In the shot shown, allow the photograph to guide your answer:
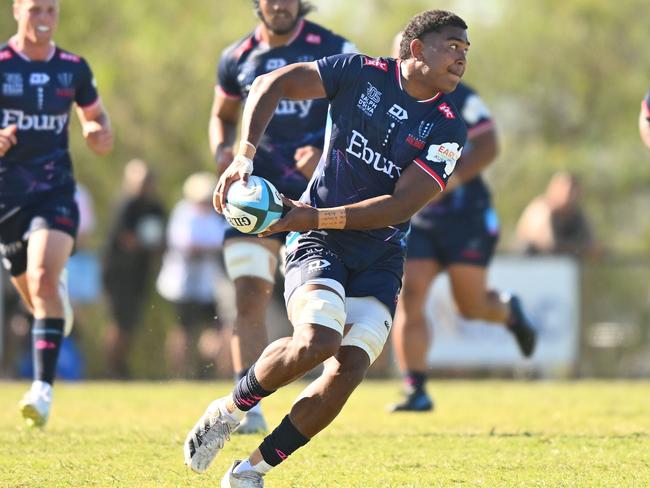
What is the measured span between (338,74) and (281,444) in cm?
192

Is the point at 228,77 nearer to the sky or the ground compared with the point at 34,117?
nearer to the sky

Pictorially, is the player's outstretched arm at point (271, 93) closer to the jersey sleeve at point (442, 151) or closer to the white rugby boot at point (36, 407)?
the jersey sleeve at point (442, 151)

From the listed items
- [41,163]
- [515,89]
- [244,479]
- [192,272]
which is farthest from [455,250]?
[515,89]

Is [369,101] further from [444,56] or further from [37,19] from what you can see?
[37,19]

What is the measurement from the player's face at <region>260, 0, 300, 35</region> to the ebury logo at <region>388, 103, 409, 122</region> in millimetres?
2122

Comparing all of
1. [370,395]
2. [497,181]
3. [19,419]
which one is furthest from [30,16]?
[497,181]

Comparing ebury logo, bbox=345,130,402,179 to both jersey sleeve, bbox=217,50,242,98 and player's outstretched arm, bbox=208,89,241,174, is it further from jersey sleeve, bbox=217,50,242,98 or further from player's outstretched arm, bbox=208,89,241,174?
jersey sleeve, bbox=217,50,242,98

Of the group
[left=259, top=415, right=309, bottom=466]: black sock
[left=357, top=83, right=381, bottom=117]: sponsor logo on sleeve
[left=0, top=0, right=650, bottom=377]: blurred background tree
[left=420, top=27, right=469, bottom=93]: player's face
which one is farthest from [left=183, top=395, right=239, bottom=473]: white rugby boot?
[left=0, top=0, right=650, bottom=377]: blurred background tree

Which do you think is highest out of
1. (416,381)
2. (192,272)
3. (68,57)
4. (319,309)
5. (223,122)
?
(68,57)

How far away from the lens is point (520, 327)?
1116 cm

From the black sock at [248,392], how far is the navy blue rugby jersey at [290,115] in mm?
2536

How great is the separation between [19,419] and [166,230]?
6.61 meters

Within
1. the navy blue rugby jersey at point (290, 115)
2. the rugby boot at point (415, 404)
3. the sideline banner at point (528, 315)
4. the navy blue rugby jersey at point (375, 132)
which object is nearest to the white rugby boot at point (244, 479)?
the navy blue rugby jersey at point (375, 132)

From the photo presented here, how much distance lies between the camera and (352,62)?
6.70m
